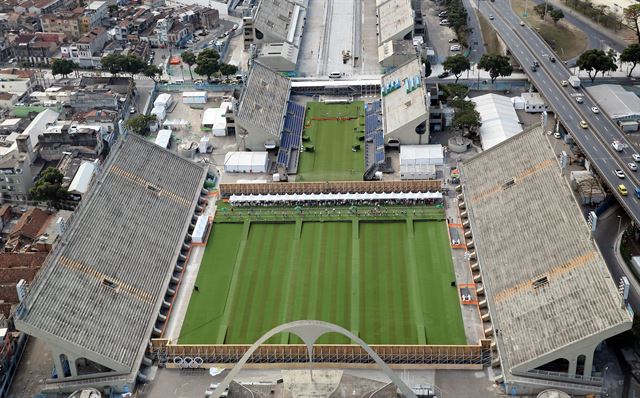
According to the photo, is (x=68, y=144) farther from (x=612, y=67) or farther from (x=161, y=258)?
(x=612, y=67)

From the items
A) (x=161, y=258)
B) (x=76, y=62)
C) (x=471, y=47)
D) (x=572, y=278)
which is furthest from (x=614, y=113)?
(x=76, y=62)

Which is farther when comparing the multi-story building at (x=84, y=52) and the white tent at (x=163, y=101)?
the multi-story building at (x=84, y=52)

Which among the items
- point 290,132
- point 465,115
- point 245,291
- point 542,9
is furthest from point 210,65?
point 542,9

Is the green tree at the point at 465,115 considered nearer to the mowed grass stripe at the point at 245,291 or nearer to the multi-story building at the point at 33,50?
the mowed grass stripe at the point at 245,291

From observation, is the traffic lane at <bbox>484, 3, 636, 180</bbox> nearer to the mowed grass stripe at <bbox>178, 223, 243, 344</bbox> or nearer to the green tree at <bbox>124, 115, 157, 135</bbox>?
the mowed grass stripe at <bbox>178, 223, 243, 344</bbox>

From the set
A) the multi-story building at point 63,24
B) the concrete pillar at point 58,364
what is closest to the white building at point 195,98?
the multi-story building at point 63,24

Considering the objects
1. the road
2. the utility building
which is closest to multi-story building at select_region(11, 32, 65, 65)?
the road

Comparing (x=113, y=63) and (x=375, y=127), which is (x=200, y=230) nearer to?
(x=375, y=127)
